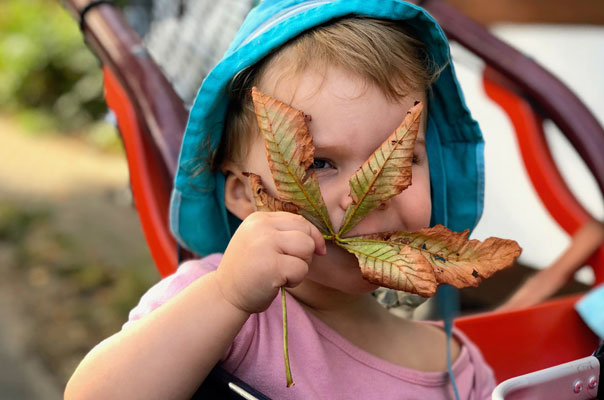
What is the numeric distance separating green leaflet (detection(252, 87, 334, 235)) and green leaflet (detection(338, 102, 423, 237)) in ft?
0.15

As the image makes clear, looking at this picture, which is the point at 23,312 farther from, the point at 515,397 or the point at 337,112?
the point at 515,397

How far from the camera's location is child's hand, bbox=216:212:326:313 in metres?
0.70

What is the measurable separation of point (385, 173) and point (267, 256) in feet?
0.48

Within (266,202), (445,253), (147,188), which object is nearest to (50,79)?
(147,188)

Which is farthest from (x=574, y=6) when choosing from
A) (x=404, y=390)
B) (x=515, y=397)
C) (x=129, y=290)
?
(x=515, y=397)

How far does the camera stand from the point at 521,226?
1.34 m

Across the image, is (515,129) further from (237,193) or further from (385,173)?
(385,173)

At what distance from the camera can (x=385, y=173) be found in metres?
0.69

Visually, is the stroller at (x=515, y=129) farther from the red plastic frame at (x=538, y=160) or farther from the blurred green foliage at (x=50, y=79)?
the blurred green foliage at (x=50, y=79)

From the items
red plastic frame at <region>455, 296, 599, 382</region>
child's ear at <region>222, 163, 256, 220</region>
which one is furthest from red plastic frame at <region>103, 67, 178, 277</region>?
red plastic frame at <region>455, 296, 599, 382</region>

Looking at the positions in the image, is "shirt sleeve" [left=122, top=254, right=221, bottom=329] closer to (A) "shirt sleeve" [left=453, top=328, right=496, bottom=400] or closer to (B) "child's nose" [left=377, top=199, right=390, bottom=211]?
(B) "child's nose" [left=377, top=199, right=390, bottom=211]

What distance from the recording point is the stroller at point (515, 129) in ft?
3.59

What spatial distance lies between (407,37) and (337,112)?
0.20 m

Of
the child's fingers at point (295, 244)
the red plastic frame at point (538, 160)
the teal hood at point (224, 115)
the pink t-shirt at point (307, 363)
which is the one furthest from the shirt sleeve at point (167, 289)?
the red plastic frame at point (538, 160)
